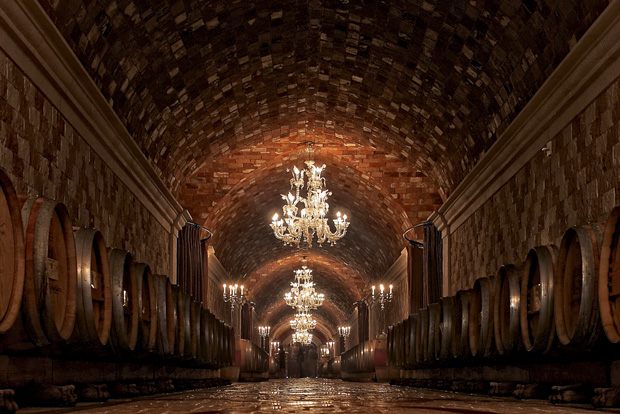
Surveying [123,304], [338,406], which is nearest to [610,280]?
[338,406]

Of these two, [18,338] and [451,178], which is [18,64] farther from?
[451,178]

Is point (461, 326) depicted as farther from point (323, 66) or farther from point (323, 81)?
point (323, 81)

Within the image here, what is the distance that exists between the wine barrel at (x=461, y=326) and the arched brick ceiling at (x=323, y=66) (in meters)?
2.41

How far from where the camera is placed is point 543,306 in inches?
209

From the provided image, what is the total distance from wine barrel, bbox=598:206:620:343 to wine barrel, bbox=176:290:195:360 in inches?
192

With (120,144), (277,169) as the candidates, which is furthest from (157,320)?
(277,169)

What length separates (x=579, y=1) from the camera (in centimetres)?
656

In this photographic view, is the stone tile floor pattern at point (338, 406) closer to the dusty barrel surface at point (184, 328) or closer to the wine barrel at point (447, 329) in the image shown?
the dusty barrel surface at point (184, 328)

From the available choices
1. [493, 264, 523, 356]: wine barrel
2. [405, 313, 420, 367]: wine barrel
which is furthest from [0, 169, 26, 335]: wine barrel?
[405, 313, 420, 367]: wine barrel

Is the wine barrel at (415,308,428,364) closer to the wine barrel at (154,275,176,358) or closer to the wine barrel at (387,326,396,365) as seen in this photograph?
the wine barrel at (387,326,396,365)

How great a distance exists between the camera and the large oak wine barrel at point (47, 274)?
3900 mm

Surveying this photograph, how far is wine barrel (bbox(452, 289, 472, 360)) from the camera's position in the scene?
26.0ft

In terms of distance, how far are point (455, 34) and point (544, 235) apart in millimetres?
2556

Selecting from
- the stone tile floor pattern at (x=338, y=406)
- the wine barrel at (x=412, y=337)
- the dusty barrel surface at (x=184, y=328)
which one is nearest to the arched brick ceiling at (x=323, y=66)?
the dusty barrel surface at (x=184, y=328)
